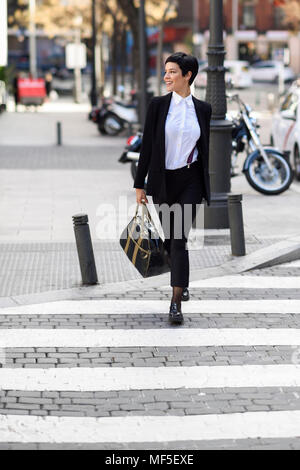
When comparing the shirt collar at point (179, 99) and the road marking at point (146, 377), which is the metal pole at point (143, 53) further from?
the road marking at point (146, 377)

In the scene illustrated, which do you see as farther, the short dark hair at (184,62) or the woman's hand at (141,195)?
the woman's hand at (141,195)

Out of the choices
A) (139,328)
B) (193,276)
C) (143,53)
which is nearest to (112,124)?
(143,53)

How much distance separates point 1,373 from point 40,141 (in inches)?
736

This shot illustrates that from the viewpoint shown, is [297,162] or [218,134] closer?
[218,134]

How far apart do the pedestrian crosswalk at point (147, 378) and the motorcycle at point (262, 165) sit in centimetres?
598

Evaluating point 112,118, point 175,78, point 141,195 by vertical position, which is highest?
point 175,78

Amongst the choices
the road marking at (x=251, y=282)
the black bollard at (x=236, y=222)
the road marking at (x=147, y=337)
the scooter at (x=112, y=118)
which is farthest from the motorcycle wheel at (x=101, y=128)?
the road marking at (x=147, y=337)

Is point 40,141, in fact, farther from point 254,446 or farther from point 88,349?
point 254,446

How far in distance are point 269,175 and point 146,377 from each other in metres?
8.48

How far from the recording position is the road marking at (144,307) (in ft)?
25.4

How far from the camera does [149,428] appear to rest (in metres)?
5.12

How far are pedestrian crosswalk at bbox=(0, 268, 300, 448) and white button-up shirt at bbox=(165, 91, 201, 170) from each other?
1210mm

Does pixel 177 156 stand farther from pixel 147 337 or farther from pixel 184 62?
pixel 147 337

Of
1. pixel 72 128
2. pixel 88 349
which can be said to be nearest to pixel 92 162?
pixel 72 128
